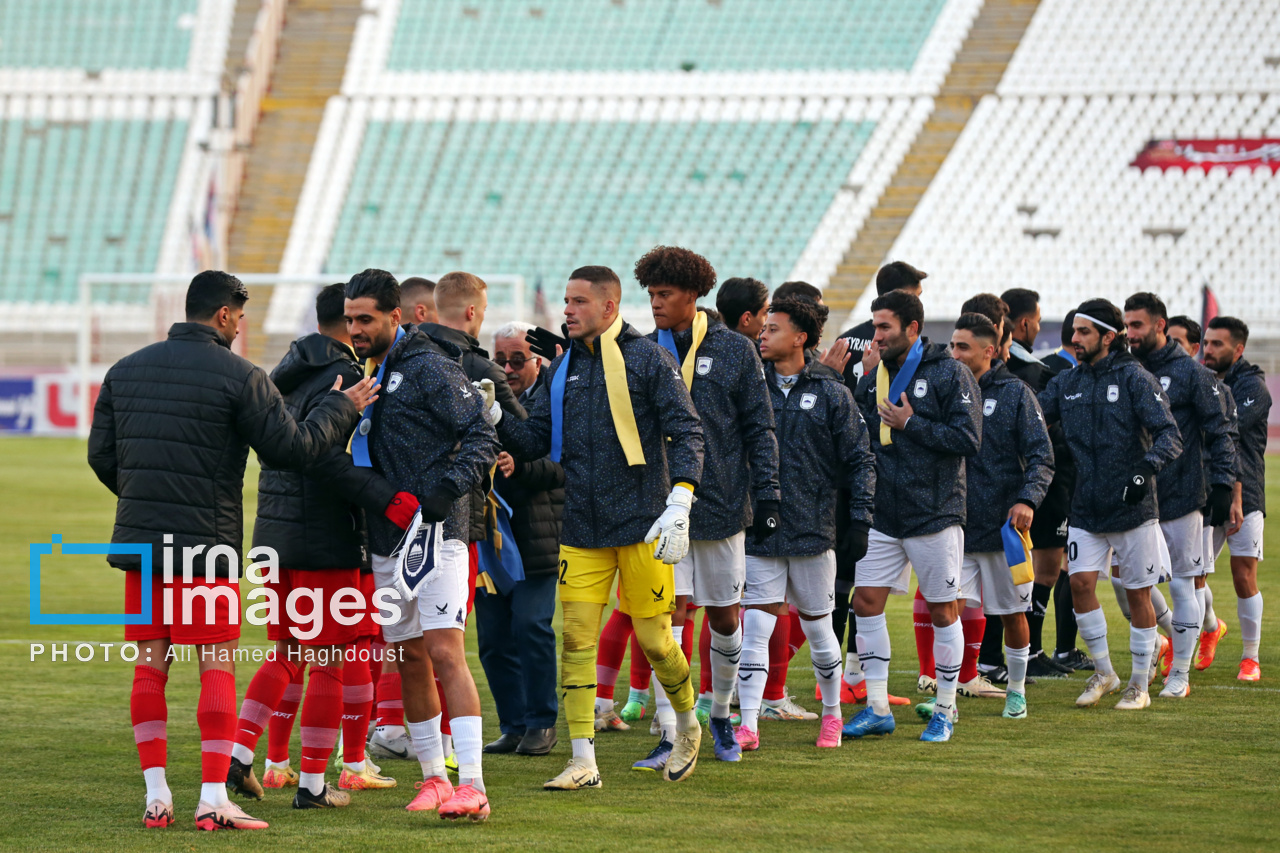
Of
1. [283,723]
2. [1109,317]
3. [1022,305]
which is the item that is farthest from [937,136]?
[283,723]

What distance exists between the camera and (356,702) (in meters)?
5.60

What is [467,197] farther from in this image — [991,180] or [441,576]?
[441,576]

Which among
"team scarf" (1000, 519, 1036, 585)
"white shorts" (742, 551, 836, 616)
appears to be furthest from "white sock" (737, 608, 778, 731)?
"team scarf" (1000, 519, 1036, 585)

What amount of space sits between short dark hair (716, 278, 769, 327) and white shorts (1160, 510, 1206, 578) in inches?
103

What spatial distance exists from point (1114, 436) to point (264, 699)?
14.4 ft

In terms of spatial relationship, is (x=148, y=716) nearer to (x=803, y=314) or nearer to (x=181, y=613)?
(x=181, y=613)

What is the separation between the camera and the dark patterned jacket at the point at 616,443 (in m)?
5.59

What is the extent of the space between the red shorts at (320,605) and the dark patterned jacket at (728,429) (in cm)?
145

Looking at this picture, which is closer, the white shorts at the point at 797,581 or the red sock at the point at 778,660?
the white shorts at the point at 797,581

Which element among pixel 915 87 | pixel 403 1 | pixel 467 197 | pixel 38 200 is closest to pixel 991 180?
pixel 915 87

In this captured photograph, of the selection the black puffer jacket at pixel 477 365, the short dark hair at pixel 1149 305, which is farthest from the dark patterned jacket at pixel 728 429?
the short dark hair at pixel 1149 305

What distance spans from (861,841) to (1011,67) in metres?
32.3

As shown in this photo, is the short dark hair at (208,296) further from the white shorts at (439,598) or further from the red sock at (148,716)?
the red sock at (148,716)

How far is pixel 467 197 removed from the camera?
3412 centimetres
